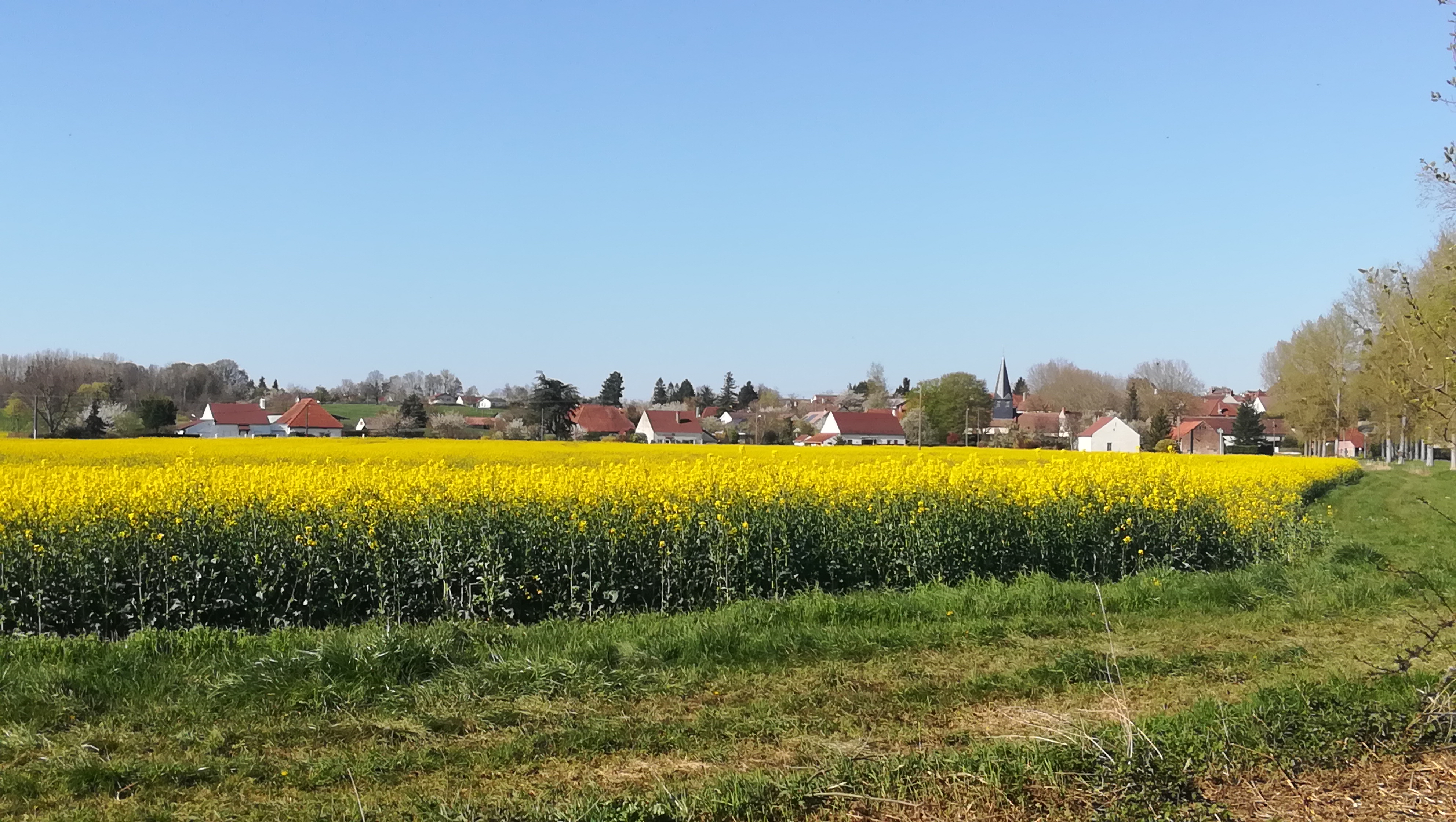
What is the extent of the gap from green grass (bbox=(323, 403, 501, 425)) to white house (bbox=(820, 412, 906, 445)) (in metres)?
29.1

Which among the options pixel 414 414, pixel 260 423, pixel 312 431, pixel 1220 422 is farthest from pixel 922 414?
pixel 260 423

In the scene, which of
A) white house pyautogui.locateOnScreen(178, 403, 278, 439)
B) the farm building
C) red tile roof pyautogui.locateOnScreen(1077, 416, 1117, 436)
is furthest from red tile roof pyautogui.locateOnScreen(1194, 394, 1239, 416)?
white house pyautogui.locateOnScreen(178, 403, 278, 439)

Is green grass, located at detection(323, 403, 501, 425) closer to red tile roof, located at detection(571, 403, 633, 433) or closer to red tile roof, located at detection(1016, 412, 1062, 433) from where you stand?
red tile roof, located at detection(571, 403, 633, 433)

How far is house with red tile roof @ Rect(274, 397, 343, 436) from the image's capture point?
236ft

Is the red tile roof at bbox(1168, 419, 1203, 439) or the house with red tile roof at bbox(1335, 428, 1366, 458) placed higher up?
the red tile roof at bbox(1168, 419, 1203, 439)

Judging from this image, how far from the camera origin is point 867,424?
3157 inches

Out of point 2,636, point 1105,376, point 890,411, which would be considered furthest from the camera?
point 1105,376

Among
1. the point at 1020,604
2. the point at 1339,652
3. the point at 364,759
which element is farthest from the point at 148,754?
the point at 1339,652

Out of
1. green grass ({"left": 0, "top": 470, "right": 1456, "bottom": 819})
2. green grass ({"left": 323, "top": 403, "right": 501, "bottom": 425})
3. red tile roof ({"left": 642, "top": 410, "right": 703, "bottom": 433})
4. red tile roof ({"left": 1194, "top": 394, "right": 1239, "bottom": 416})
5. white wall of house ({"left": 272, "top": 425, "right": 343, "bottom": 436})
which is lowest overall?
green grass ({"left": 0, "top": 470, "right": 1456, "bottom": 819})

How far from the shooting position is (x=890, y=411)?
3396 inches

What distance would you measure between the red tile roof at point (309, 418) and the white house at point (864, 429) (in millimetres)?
35993

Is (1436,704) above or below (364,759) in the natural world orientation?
above

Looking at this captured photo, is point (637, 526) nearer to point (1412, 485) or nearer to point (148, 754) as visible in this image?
point (148, 754)

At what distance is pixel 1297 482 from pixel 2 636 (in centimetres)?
2729
